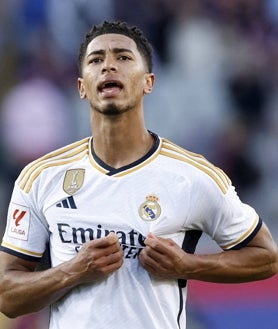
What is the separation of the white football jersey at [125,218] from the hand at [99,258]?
12 centimetres

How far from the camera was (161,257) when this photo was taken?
419 cm

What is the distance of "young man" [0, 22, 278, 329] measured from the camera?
424 cm

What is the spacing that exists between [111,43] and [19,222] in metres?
0.93

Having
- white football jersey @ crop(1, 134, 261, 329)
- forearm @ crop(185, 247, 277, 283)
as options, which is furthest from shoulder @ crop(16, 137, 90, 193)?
forearm @ crop(185, 247, 277, 283)

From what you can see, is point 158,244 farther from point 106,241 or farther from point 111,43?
point 111,43

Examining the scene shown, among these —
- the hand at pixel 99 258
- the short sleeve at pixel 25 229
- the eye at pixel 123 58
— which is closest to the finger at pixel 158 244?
the hand at pixel 99 258

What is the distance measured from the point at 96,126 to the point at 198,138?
4.20 m

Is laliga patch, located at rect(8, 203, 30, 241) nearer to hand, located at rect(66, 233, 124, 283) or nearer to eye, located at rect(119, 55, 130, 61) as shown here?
hand, located at rect(66, 233, 124, 283)

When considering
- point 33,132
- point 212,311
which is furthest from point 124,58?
point 33,132

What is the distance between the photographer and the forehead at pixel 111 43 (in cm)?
455

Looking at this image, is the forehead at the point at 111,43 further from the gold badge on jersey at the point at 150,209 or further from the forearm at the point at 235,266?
the forearm at the point at 235,266

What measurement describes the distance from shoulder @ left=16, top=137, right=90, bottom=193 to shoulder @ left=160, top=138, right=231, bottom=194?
387mm

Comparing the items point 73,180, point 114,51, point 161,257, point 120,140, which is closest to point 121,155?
point 120,140

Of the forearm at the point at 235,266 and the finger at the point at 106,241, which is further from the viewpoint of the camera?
the forearm at the point at 235,266
